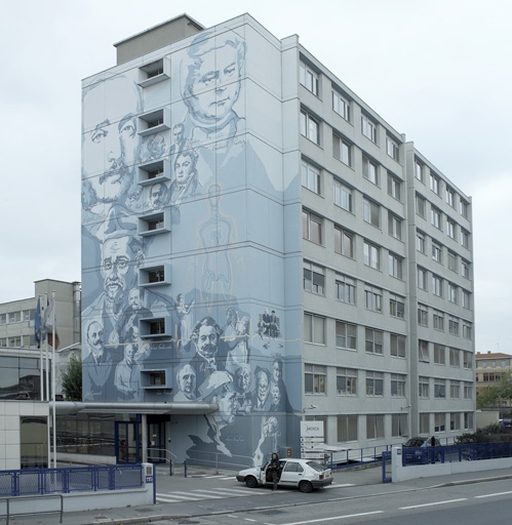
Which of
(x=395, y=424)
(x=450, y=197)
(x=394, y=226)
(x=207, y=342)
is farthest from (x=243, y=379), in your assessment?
(x=450, y=197)

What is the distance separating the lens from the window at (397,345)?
190ft

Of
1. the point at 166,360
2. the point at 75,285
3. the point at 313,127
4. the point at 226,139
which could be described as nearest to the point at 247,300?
the point at 166,360

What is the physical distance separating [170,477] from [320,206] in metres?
20.3

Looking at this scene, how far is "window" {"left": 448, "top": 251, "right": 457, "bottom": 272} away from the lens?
73931mm

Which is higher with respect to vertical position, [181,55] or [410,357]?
[181,55]

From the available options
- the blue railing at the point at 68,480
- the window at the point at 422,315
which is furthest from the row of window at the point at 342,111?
the blue railing at the point at 68,480

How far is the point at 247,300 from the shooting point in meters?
41.2

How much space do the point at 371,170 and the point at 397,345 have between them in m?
14.5

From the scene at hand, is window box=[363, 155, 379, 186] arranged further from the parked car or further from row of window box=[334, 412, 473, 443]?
the parked car

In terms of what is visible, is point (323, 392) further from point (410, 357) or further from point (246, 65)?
point (246, 65)

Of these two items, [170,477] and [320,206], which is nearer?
[170,477]

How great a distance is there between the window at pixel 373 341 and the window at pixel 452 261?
69.3 ft

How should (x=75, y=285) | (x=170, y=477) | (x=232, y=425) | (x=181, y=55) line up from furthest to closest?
(x=75, y=285) → (x=181, y=55) → (x=232, y=425) → (x=170, y=477)

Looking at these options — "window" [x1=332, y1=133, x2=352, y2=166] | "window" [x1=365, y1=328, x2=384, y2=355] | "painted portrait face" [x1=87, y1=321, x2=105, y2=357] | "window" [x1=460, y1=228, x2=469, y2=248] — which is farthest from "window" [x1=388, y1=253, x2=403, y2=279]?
"painted portrait face" [x1=87, y1=321, x2=105, y2=357]
